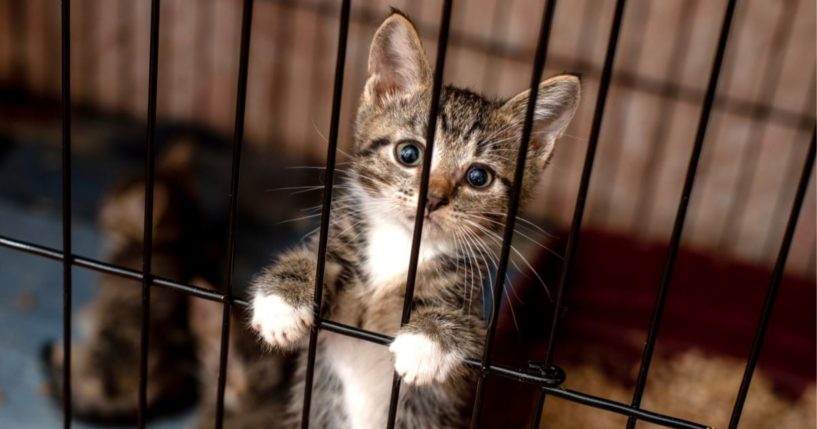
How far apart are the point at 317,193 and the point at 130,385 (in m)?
1.24

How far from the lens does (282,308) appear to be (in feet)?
3.94

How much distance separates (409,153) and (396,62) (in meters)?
0.16

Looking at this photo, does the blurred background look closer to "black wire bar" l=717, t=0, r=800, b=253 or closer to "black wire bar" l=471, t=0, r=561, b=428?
"black wire bar" l=717, t=0, r=800, b=253

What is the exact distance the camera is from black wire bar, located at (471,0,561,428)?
2.97 feet

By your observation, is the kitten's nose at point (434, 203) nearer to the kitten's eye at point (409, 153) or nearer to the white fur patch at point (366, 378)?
the kitten's eye at point (409, 153)

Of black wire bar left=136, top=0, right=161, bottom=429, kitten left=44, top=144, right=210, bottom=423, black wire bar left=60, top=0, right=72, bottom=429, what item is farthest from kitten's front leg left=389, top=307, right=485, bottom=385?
kitten left=44, top=144, right=210, bottom=423

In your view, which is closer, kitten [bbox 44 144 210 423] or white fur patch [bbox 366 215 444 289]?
white fur patch [bbox 366 215 444 289]

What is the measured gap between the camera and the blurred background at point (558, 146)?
8.80ft

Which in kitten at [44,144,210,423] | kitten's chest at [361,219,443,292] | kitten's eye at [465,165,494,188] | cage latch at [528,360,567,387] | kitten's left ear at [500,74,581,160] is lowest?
kitten at [44,144,210,423]

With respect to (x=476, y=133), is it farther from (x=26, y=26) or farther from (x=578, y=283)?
(x=26, y=26)

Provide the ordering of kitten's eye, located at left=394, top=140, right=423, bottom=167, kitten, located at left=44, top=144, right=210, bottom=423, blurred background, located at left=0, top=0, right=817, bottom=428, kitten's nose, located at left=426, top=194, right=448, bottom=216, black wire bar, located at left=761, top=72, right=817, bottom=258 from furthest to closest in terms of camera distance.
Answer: black wire bar, located at left=761, top=72, right=817, bottom=258 < blurred background, located at left=0, top=0, right=817, bottom=428 < kitten, located at left=44, top=144, right=210, bottom=423 < kitten's eye, located at left=394, top=140, right=423, bottom=167 < kitten's nose, located at left=426, top=194, right=448, bottom=216

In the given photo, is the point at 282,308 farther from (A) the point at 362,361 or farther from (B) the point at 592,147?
(B) the point at 592,147

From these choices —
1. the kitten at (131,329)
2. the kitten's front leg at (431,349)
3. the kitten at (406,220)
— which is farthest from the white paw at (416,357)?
the kitten at (131,329)

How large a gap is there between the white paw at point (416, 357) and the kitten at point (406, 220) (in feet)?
0.35
